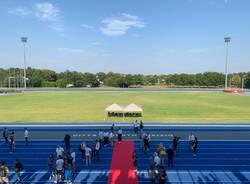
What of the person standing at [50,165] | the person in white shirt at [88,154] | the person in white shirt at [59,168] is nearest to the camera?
the person in white shirt at [59,168]

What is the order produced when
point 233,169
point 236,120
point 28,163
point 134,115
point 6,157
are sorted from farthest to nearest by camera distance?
point 134,115
point 236,120
point 6,157
point 28,163
point 233,169

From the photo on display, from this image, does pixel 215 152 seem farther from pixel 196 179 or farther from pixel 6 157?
pixel 6 157

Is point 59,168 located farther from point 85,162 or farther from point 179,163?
point 179,163

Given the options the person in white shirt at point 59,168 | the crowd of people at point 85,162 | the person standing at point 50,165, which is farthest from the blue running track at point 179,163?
the person in white shirt at point 59,168

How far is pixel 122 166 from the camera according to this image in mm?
14891

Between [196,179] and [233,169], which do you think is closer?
[196,179]

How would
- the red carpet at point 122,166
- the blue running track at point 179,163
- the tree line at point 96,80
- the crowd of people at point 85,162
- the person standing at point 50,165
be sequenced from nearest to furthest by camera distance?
the crowd of people at point 85,162
the red carpet at point 122,166
the blue running track at point 179,163
the person standing at point 50,165
the tree line at point 96,80

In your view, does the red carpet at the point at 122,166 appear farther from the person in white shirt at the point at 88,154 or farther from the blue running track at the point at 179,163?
the person in white shirt at the point at 88,154

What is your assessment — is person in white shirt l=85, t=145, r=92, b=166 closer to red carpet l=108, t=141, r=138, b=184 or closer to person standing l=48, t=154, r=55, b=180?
red carpet l=108, t=141, r=138, b=184

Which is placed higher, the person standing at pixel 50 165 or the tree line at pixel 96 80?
the tree line at pixel 96 80

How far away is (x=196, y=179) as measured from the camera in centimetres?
1338

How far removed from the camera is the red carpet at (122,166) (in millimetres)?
13102

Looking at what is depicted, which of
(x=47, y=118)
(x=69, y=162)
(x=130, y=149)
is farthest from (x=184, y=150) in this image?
(x=47, y=118)

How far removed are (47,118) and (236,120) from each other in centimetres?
2145
